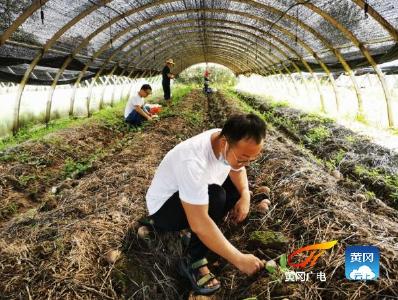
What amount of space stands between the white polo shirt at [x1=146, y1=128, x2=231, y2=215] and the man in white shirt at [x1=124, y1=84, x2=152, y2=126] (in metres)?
5.85

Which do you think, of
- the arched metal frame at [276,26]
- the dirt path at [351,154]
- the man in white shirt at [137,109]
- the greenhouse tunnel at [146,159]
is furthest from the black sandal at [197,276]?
the man in white shirt at [137,109]

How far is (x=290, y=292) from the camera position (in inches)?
89.0

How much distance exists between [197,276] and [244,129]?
114 cm

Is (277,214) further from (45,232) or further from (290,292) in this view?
(45,232)

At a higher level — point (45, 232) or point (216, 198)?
point (216, 198)

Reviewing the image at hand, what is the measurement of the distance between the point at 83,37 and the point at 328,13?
5988mm

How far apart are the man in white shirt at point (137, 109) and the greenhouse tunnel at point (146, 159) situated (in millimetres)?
404

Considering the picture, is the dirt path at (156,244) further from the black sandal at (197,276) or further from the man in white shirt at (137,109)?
the man in white shirt at (137,109)

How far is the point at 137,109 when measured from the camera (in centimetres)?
868

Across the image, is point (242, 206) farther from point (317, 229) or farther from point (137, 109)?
point (137, 109)

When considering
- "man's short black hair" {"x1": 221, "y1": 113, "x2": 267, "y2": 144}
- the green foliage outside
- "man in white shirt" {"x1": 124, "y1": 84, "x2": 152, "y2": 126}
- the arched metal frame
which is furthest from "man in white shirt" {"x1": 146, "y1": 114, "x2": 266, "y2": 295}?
the green foliage outside

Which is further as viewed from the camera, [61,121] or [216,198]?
[61,121]

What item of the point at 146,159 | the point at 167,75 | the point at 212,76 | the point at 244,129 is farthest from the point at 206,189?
the point at 212,76

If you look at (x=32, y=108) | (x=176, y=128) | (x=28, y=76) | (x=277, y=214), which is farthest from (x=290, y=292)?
(x=32, y=108)
